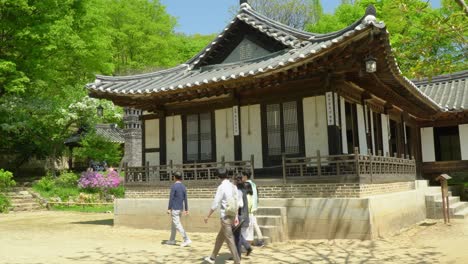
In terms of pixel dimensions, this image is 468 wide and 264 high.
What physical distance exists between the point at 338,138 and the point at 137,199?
23.8 ft

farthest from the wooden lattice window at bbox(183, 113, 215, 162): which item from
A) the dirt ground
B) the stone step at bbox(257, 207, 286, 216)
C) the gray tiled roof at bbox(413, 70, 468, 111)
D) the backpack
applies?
the gray tiled roof at bbox(413, 70, 468, 111)

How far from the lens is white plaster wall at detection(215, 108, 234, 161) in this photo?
15219 millimetres

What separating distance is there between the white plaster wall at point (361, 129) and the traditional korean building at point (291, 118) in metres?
0.04

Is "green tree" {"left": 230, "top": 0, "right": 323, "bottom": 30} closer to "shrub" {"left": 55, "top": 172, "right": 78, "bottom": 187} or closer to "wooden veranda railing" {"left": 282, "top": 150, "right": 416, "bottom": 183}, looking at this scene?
"shrub" {"left": 55, "top": 172, "right": 78, "bottom": 187}

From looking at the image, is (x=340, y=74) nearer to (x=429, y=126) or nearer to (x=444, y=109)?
(x=444, y=109)

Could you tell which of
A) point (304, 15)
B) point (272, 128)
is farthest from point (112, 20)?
point (272, 128)

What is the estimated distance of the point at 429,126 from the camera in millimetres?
23359

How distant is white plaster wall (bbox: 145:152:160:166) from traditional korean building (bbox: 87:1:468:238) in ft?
0.13

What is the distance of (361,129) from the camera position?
1496 cm

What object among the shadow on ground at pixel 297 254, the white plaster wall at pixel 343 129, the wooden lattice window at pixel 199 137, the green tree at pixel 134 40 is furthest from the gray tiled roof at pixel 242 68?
the green tree at pixel 134 40

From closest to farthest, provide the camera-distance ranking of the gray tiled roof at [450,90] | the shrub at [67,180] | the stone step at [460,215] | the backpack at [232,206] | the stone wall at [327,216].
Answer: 1. the backpack at [232,206]
2. the stone wall at [327,216]
3. the stone step at [460,215]
4. the gray tiled roof at [450,90]
5. the shrub at [67,180]

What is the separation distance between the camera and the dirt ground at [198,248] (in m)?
9.70

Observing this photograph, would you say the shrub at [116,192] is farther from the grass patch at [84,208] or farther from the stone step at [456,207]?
the stone step at [456,207]

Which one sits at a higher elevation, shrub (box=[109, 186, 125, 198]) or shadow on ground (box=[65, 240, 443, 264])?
shrub (box=[109, 186, 125, 198])
